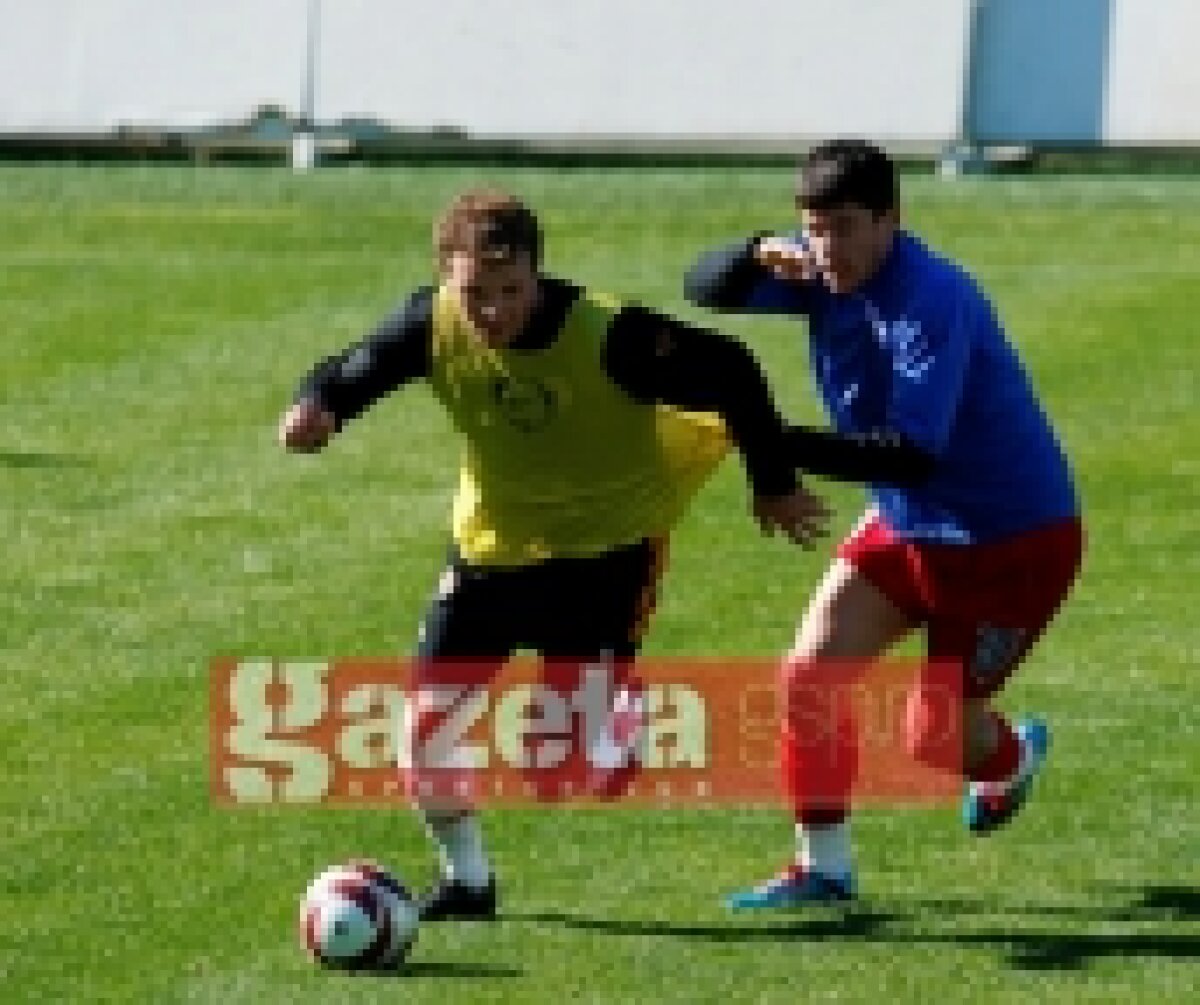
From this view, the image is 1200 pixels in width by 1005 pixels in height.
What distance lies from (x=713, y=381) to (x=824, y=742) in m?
1.02

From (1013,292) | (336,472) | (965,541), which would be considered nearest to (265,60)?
(1013,292)

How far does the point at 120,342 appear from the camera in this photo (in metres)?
17.8

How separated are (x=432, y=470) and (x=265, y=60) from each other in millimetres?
7666

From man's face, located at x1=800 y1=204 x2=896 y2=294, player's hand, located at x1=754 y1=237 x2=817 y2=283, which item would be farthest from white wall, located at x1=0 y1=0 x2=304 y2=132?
man's face, located at x1=800 y1=204 x2=896 y2=294

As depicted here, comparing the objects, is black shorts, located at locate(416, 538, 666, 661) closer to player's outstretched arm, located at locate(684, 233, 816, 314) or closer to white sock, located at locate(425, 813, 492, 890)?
white sock, located at locate(425, 813, 492, 890)

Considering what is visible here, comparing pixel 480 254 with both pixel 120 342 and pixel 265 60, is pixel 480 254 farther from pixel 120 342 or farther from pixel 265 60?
pixel 265 60

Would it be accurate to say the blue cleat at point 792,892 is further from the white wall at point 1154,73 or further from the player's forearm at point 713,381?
the white wall at point 1154,73

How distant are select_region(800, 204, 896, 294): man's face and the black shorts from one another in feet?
2.98

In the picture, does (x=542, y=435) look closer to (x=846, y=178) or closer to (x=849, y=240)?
(x=849, y=240)

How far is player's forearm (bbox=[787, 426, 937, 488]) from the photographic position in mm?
9219

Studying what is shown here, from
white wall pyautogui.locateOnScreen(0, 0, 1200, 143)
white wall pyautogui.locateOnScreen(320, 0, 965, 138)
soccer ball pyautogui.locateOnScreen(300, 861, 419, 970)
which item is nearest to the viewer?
soccer ball pyautogui.locateOnScreen(300, 861, 419, 970)

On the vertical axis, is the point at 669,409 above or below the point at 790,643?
above

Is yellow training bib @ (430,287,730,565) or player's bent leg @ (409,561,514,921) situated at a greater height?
yellow training bib @ (430,287,730,565)

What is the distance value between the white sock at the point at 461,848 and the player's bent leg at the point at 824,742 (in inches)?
25.4
